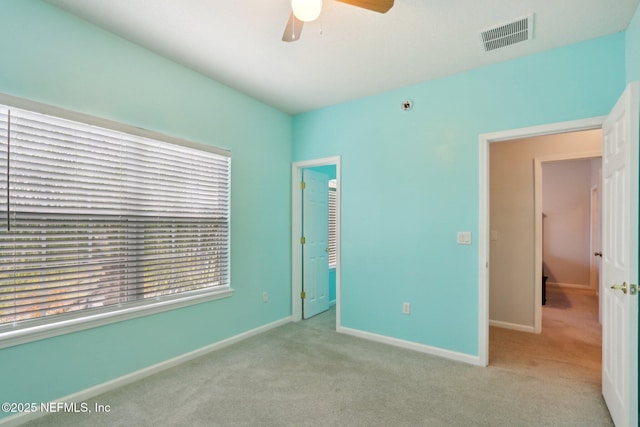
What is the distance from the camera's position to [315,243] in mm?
4398

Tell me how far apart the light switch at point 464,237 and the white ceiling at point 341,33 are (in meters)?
1.55

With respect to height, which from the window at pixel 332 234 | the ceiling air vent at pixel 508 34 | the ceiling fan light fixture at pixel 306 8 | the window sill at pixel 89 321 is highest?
the ceiling air vent at pixel 508 34

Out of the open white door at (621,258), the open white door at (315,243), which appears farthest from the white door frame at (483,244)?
the open white door at (315,243)

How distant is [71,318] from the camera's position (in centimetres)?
218

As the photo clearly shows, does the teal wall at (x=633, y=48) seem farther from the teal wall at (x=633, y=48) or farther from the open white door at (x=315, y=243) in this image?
the open white door at (x=315, y=243)

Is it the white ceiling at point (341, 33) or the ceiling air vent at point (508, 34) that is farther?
the ceiling air vent at point (508, 34)

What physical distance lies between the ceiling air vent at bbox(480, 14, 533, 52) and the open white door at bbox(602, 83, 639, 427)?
84 centimetres

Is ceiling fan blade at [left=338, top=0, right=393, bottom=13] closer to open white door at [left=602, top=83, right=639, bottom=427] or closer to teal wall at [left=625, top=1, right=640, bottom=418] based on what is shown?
open white door at [left=602, top=83, right=639, bottom=427]

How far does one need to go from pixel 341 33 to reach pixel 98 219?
2.30 meters

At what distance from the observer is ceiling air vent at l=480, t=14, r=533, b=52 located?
7.32ft

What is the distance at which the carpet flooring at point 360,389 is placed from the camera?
6.73 ft

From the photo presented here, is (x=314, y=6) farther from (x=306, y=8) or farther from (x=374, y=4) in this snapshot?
(x=374, y=4)

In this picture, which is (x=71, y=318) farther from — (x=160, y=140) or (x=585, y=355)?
(x=585, y=355)

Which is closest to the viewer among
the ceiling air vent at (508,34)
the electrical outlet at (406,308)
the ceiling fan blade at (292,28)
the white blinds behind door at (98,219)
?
the ceiling fan blade at (292,28)
